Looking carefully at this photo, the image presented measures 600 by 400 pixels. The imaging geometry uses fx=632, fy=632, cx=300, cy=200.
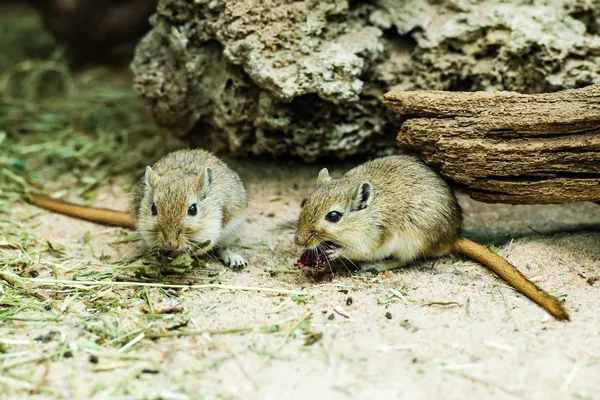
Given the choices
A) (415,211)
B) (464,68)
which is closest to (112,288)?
(415,211)

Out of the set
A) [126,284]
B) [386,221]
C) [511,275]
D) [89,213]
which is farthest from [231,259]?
[511,275]

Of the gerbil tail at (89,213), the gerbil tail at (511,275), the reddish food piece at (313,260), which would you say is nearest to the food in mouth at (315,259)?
the reddish food piece at (313,260)

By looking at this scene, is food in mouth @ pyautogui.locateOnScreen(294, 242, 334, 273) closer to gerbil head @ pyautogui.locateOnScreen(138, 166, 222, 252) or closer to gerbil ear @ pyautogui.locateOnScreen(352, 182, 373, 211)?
gerbil ear @ pyautogui.locateOnScreen(352, 182, 373, 211)

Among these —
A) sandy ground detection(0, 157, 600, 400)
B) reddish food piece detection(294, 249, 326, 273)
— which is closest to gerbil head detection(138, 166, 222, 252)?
sandy ground detection(0, 157, 600, 400)

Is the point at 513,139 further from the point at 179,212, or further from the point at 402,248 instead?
the point at 179,212

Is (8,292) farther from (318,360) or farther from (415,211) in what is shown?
(415,211)
